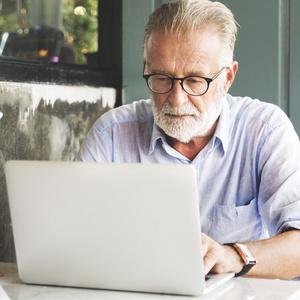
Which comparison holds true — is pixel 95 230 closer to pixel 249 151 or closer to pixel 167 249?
pixel 167 249

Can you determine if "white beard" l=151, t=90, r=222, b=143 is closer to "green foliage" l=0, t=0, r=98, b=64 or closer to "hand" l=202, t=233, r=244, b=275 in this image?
"hand" l=202, t=233, r=244, b=275

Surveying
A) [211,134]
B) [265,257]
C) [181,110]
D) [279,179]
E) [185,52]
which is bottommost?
[265,257]

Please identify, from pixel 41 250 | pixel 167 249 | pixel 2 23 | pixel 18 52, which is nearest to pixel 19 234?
pixel 41 250

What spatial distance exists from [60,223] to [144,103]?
3.30 ft

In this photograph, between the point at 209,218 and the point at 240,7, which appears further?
the point at 240,7

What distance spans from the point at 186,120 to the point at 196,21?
1.10 feet

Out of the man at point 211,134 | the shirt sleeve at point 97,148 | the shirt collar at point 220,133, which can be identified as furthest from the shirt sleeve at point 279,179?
the shirt sleeve at point 97,148

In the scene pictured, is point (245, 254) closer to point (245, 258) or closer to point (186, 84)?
point (245, 258)

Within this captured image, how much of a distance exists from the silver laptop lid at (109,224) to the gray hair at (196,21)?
2.69ft

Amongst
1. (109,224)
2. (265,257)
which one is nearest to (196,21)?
(265,257)

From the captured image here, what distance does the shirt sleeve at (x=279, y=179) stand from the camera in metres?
1.83

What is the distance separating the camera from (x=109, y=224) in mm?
1313

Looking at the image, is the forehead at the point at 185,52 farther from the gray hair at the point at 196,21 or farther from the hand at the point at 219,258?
the hand at the point at 219,258

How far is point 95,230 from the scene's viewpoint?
52.4 inches
